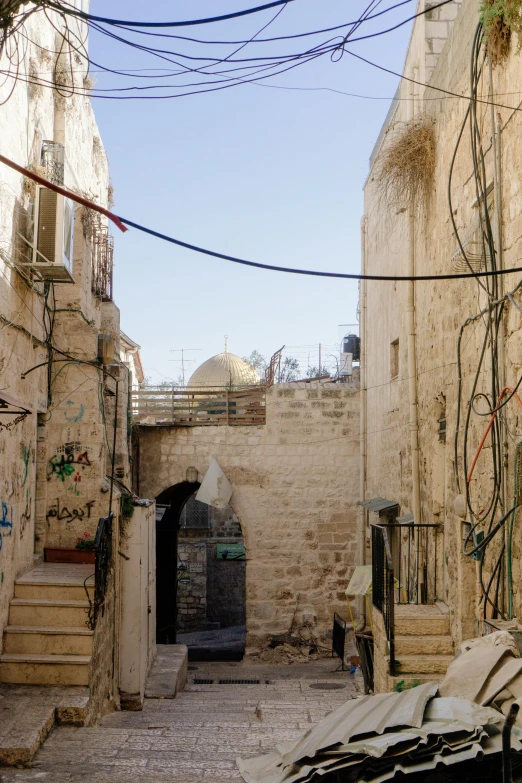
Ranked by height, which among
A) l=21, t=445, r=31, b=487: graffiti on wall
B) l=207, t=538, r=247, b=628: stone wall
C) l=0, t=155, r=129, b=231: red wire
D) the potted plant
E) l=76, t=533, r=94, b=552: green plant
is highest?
l=0, t=155, r=129, b=231: red wire

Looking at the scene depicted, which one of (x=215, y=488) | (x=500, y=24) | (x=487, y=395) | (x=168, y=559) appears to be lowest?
(x=168, y=559)

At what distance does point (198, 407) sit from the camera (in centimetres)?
1487

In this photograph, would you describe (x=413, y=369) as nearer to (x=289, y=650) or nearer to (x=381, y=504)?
(x=381, y=504)

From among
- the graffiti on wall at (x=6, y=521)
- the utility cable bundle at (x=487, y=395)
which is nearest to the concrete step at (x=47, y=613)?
the graffiti on wall at (x=6, y=521)

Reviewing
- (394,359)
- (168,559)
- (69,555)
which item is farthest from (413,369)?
(168,559)

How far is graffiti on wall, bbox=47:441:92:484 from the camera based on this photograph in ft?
32.7

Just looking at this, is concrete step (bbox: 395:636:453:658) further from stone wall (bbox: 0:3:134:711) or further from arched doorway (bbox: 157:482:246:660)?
arched doorway (bbox: 157:482:246:660)

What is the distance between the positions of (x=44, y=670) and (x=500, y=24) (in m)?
6.93

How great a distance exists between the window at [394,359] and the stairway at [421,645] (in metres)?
4.45

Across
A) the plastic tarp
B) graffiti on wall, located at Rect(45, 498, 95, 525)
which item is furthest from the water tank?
graffiti on wall, located at Rect(45, 498, 95, 525)

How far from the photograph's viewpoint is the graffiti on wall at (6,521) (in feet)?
24.2

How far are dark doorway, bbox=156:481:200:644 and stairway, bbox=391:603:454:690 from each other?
873 centimetres

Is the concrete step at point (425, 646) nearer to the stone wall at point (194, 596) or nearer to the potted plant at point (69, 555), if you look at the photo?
the potted plant at point (69, 555)

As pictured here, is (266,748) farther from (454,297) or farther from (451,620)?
(454,297)
